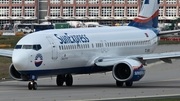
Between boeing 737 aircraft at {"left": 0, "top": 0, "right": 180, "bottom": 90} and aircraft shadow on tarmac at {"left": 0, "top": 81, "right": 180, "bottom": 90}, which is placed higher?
boeing 737 aircraft at {"left": 0, "top": 0, "right": 180, "bottom": 90}

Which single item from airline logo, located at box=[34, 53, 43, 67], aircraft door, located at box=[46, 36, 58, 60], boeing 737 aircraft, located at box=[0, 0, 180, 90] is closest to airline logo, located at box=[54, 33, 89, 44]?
boeing 737 aircraft, located at box=[0, 0, 180, 90]

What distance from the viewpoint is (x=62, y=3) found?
7013 inches

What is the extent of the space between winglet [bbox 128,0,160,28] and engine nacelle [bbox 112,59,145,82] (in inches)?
337

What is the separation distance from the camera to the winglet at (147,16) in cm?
4872

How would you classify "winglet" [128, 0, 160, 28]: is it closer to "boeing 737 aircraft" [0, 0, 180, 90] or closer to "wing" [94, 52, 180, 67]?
"boeing 737 aircraft" [0, 0, 180, 90]

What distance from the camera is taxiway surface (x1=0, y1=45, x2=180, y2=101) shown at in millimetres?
33344

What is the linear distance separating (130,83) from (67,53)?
4173 millimetres

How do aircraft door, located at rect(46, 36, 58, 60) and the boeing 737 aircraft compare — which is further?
aircraft door, located at rect(46, 36, 58, 60)


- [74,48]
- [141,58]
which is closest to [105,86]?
[141,58]

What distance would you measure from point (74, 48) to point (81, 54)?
2.36 ft

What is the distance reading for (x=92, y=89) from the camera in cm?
3844

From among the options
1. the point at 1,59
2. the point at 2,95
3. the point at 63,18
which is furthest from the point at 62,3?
the point at 2,95

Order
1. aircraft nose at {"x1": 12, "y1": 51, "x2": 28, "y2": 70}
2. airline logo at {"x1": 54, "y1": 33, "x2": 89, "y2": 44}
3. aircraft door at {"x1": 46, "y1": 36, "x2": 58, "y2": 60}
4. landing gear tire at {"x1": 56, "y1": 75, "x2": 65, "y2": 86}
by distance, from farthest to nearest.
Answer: landing gear tire at {"x1": 56, "y1": 75, "x2": 65, "y2": 86}
airline logo at {"x1": 54, "y1": 33, "x2": 89, "y2": 44}
aircraft door at {"x1": 46, "y1": 36, "x2": 58, "y2": 60}
aircraft nose at {"x1": 12, "y1": 51, "x2": 28, "y2": 70}

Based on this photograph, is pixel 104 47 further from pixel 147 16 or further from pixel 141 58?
pixel 147 16
